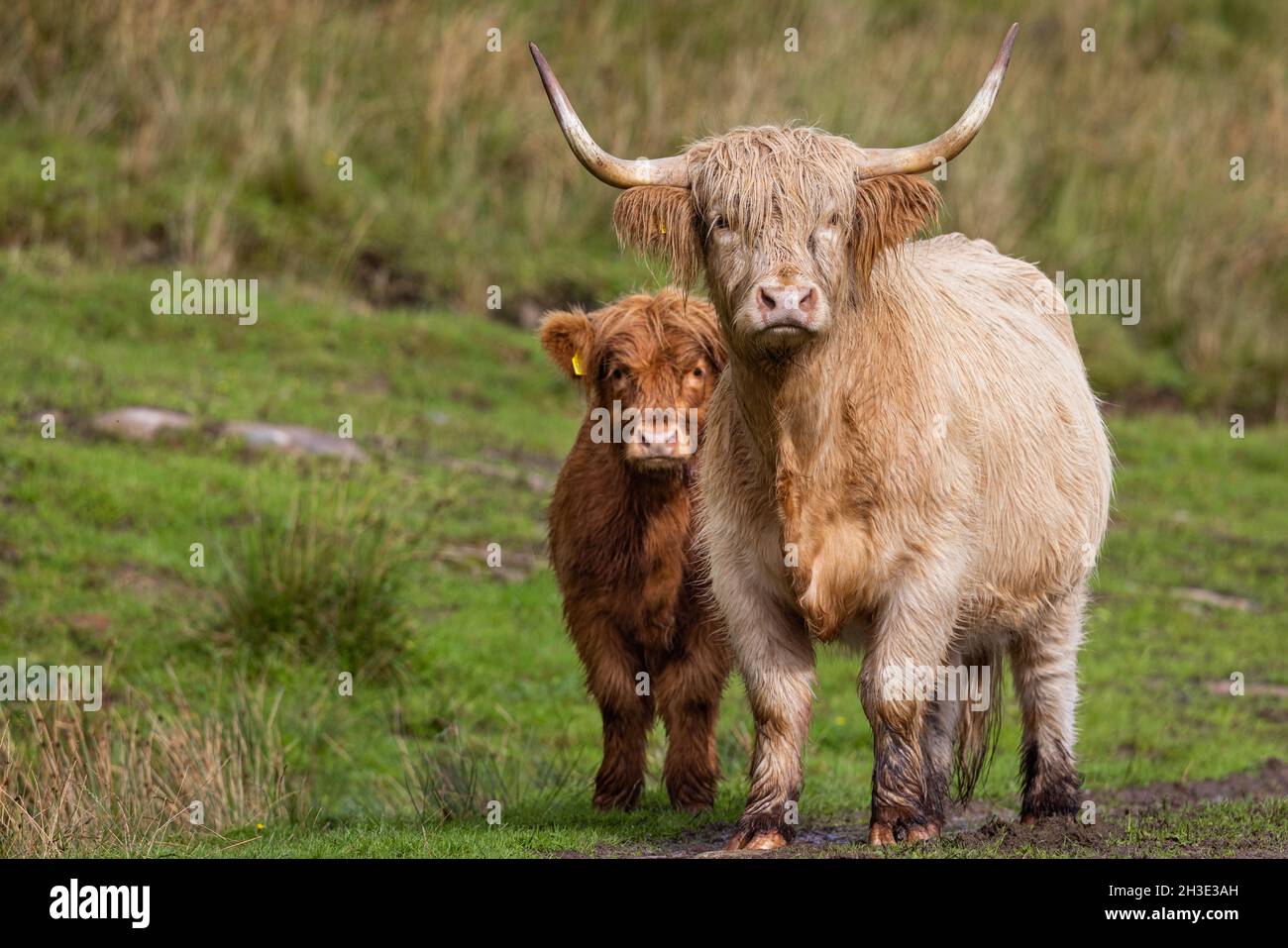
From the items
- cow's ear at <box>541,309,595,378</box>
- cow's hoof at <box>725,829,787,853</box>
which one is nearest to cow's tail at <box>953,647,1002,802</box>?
cow's hoof at <box>725,829,787,853</box>

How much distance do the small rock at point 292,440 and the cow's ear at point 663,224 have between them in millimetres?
5657

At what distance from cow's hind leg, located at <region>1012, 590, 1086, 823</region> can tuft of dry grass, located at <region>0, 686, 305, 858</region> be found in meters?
2.70

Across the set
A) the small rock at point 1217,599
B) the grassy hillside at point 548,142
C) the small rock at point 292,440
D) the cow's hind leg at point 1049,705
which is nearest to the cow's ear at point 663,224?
the cow's hind leg at point 1049,705

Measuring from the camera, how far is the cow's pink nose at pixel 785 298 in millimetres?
5688

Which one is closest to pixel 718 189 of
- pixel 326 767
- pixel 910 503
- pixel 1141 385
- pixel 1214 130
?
pixel 910 503

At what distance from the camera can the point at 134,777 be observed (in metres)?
7.29

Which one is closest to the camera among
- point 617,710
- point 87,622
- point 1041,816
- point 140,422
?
point 1041,816

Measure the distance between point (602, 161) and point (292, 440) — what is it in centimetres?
615

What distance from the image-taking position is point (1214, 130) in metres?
18.6

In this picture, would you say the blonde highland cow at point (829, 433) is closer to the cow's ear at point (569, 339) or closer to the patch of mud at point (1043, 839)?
the patch of mud at point (1043, 839)

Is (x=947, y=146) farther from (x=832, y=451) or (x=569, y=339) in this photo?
(x=569, y=339)

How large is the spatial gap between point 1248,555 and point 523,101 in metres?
7.58

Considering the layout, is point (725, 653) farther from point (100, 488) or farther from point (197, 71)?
point (197, 71)

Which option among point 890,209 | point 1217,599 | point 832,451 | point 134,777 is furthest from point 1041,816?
point 1217,599
